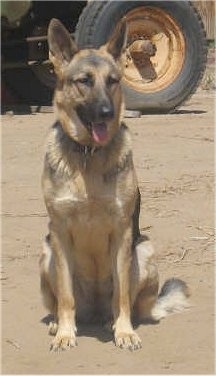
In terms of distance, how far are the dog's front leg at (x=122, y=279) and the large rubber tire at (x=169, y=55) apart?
6.49m

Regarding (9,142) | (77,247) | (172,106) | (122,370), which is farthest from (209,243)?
(172,106)

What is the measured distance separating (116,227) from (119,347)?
0.65 meters

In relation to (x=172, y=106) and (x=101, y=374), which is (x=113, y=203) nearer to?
(x=101, y=374)

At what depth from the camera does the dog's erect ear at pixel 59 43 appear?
16.9 ft

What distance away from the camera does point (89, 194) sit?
506 cm

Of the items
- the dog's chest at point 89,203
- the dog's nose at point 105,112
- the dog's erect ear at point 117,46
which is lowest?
the dog's chest at point 89,203

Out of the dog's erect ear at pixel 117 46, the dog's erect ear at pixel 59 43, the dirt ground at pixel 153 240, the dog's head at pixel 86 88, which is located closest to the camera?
the dirt ground at pixel 153 240

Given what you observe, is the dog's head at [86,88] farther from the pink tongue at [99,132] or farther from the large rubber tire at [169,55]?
the large rubber tire at [169,55]

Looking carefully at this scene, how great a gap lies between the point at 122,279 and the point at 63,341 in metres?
0.48

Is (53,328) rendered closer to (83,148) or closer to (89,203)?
(89,203)

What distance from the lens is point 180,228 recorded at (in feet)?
23.4

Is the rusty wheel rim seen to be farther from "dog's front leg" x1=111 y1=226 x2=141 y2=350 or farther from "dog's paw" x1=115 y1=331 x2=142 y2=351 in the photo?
"dog's paw" x1=115 y1=331 x2=142 y2=351

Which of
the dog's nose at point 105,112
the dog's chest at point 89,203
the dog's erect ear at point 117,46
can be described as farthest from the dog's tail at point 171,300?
the dog's erect ear at point 117,46

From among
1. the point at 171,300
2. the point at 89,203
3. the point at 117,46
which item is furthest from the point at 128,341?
the point at 117,46
